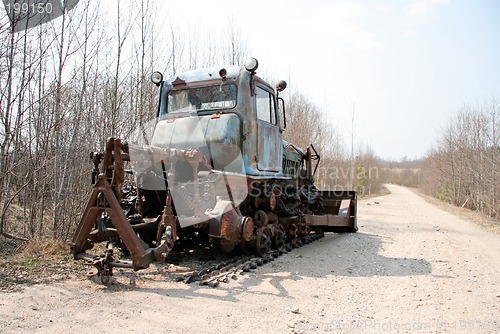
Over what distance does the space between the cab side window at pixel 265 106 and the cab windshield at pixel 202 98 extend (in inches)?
21.0

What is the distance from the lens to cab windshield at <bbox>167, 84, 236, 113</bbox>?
688cm

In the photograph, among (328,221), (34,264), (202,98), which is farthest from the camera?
(328,221)

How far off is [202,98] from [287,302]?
12.9 feet

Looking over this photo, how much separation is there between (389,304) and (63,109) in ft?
21.8

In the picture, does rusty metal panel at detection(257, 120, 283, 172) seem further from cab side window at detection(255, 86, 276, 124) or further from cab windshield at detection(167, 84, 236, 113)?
cab windshield at detection(167, 84, 236, 113)

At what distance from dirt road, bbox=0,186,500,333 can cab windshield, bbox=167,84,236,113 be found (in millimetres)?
2806

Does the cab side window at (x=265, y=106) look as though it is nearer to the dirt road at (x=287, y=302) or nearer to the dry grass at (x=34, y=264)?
the dirt road at (x=287, y=302)

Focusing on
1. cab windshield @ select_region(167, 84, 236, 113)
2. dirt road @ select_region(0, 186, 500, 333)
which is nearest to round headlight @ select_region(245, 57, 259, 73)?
cab windshield @ select_region(167, 84, 236, 113)

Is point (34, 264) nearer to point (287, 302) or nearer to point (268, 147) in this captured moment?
point (287, 302)

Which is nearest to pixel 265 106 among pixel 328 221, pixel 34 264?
pixel 328 221

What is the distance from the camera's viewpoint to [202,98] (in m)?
7.09

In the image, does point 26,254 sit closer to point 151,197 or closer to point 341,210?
point 151,197

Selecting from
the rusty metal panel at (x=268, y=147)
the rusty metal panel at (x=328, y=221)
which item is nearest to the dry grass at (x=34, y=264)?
the rusty metal panel at (x=268, y=147)

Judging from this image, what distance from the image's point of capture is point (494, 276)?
19.9 feet
